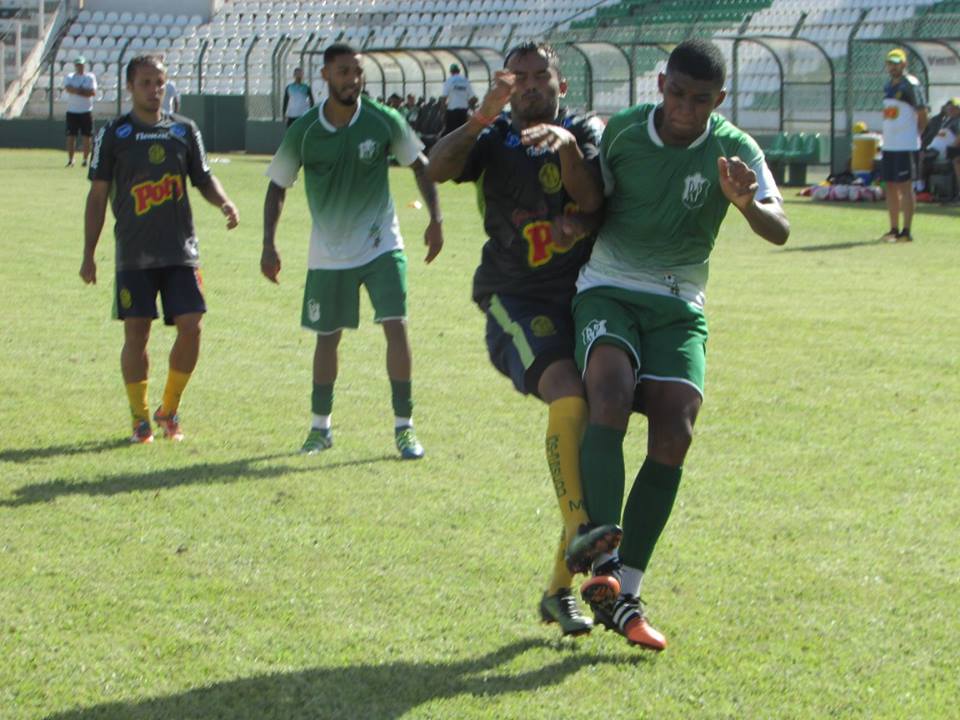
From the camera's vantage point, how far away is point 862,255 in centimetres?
1611

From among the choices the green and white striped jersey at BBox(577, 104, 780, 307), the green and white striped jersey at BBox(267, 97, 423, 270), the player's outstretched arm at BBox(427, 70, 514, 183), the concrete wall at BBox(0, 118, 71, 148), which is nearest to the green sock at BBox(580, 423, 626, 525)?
the green and white striped jersey at BBox(577, 104, 780, 307)

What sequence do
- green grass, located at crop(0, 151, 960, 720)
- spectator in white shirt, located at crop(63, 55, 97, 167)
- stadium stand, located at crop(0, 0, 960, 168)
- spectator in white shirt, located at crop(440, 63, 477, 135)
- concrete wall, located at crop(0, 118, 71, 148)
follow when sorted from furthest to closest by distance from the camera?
concrete wall, located at crop(0, 118, 71, 148) < spectator in white shirt, located at crop(440, 63, 477, 135) < spectator in white shirt, located at crop(63, 55, 97, 167) < stadium stand, located at crop(0, 0, 960, 168) < green grass, located at crop(0, 151, 960, 720)

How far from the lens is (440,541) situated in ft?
19.6

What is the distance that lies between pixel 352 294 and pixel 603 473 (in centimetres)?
332

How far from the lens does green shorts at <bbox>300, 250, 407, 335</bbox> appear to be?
7730 mm

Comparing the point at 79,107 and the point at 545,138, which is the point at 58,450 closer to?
the point at 545,138

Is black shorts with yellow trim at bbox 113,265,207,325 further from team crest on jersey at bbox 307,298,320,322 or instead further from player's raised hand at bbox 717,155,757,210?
player's raised hand at bbox 717,155,757,210

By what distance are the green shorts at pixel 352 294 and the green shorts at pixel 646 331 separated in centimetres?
274

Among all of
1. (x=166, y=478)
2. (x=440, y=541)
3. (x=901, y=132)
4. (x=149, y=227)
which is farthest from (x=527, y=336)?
(x=901, y=132)

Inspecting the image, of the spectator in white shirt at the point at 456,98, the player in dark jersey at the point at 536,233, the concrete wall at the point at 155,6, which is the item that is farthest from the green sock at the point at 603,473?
the concrete wall at the point at 155,6

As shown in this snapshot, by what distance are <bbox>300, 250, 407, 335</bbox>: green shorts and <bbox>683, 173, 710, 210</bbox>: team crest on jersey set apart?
294 cm

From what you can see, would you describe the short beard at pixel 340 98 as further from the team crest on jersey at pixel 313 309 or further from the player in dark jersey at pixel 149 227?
A: the team crest on jersey at pixel 313 309

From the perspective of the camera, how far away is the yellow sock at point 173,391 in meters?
8.00

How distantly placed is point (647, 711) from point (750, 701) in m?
0.30
